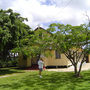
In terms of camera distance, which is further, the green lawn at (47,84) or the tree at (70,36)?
the tree at (70,36)

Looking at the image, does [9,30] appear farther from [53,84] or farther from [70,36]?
[53,84]

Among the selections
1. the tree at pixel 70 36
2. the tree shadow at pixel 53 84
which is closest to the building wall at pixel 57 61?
the tree at pixel 70 36

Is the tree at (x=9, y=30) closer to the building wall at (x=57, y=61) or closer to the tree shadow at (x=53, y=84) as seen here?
the tree shadow at (x=53, y=84)

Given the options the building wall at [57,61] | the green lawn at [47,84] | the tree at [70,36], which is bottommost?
the green lawn at [47,84]

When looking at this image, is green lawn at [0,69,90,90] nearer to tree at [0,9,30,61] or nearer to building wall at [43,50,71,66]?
tree at [0,9,30,61]

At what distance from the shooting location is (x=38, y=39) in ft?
32.9

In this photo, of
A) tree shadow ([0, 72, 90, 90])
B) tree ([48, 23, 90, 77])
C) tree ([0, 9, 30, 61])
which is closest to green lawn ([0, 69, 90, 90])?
tree shadow ([0, 72, 90, 90])

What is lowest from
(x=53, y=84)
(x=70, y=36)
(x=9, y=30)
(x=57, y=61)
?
(x=53, y=84)

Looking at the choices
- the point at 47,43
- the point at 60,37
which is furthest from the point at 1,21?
the point at 60,37

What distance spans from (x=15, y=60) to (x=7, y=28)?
9.50m

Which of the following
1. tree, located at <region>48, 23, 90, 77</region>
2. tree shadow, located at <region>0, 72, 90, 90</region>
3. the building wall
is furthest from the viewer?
the building wall

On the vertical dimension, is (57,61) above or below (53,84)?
above

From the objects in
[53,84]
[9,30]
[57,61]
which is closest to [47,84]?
[53,84]

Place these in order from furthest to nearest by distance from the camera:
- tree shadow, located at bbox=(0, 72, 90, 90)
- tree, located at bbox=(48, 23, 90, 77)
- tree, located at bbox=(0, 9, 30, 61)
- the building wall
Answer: the building wall, tree, located at bbox=(0, 9, 30, 61), tree, located at bbox=(48, 23, 90, 77), tree shadow, located at bbox=(0, 72, 90, 90)
